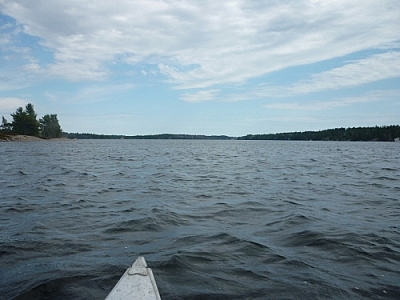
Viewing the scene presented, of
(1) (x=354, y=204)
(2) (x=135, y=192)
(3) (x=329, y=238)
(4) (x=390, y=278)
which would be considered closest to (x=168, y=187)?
(2) (x=135, y=192)

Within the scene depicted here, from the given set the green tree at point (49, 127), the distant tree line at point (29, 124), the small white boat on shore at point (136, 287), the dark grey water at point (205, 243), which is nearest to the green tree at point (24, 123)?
the distant tree line at point (29, 124)

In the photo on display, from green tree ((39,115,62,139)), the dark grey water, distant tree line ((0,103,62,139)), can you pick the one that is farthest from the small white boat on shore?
green tree ((39,115,62,139))

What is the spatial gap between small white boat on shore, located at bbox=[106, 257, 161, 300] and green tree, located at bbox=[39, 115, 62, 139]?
506 feet

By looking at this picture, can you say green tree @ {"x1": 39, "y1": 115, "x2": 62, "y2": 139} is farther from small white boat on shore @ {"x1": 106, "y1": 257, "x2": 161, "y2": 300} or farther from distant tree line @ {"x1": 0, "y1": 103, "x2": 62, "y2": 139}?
small white boat on shore @ {"x1": 106, "y1": 257, "x2": 161, "y2": 300}

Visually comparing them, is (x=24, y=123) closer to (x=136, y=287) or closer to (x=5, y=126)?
(x=5, y=126)

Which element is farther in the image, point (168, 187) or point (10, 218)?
point (168, 187)

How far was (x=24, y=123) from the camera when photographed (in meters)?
118

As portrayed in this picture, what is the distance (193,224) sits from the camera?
9336 mm

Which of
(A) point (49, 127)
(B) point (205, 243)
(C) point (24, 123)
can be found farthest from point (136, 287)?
(A) point (49, 127)

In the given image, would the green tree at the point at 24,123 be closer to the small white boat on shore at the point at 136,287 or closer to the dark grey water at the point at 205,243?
the dark grey water at the point at 205,243

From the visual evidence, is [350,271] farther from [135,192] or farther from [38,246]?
[135,192]

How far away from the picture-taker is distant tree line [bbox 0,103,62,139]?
385 ft

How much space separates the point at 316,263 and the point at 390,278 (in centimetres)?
131

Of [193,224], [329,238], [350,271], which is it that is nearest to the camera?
[350,271]
